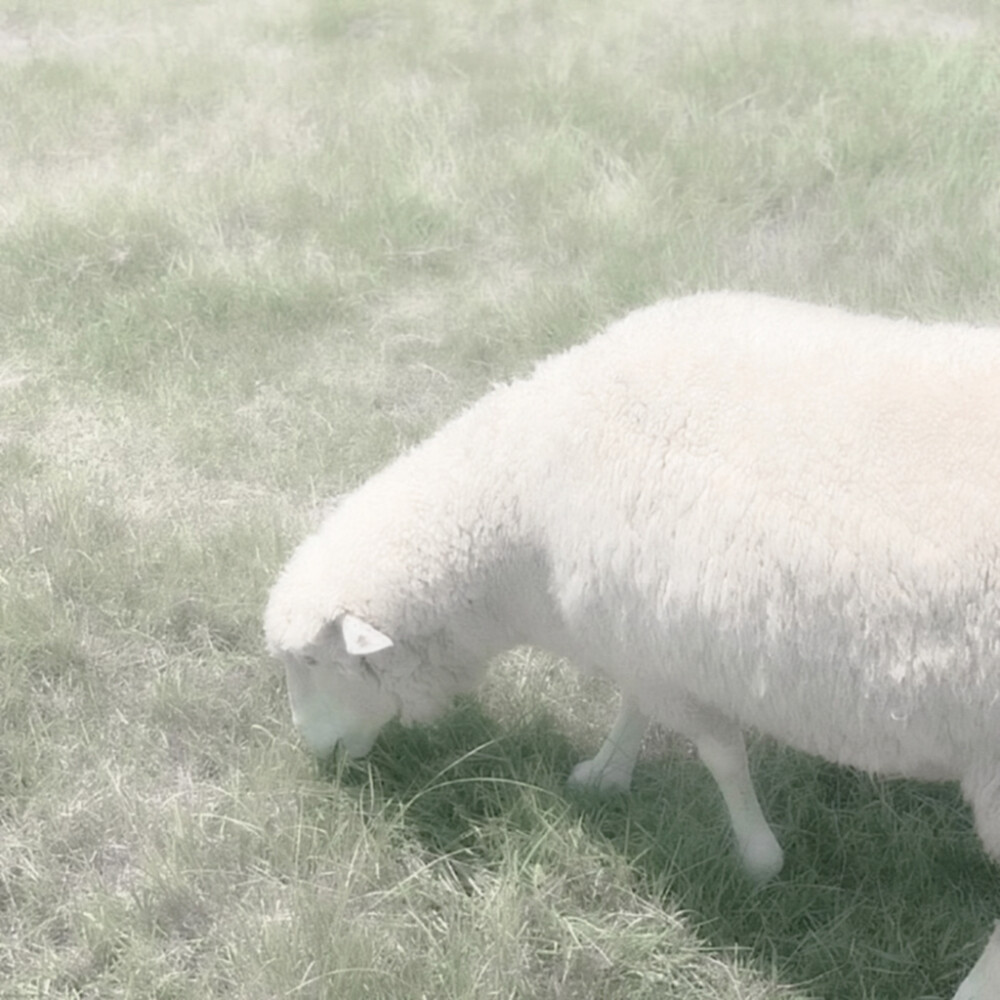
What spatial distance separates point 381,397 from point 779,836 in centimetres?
254

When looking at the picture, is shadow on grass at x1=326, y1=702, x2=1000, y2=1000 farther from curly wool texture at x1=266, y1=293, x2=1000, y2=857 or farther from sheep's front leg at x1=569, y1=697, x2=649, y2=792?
curly wool texture at x1=266, y1=293, x2=1000, y2=857

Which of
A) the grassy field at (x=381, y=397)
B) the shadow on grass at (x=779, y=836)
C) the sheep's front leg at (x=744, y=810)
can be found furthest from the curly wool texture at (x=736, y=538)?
the grassy field at (x=381, y=397)

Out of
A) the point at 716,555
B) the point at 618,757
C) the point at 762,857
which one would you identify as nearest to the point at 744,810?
the point at 762,857

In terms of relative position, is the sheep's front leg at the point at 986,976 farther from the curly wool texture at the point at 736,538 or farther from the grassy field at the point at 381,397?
the curly wool texture at the point at 736,538

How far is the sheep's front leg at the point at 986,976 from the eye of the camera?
2.22 meters

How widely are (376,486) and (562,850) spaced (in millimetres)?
995

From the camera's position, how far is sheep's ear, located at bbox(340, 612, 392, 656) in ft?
8.34

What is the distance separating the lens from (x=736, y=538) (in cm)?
214

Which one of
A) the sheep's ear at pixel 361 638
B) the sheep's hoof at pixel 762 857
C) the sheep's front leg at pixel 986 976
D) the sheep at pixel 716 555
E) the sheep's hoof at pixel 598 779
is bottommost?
the sheep's hoof at pixel 598 779

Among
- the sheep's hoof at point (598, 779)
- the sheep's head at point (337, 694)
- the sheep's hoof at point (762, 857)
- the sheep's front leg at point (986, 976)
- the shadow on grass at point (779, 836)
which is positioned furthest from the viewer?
the sheep's hoof at point (598, 779)

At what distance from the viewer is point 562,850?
8.54ft

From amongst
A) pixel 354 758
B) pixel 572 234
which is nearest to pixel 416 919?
pixel 354 758

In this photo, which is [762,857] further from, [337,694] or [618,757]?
[337,694]

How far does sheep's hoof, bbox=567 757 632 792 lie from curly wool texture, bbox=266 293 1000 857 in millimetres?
392
